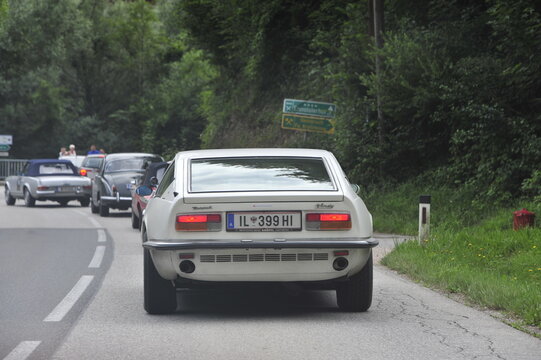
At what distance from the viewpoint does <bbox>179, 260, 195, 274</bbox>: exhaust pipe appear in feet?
25.7

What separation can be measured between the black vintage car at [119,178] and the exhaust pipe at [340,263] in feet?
51.6

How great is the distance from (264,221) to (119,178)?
16360mm

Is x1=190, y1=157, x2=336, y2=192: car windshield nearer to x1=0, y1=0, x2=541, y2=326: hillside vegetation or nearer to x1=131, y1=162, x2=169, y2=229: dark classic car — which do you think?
x1=0, y1=0, x2=541, y2=326: hillside vegetation

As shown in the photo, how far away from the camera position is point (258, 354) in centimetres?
652

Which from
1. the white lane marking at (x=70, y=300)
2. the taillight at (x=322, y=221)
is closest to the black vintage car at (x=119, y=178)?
the white lane marking at (x=70, y=300)

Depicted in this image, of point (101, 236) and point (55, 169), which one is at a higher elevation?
point (55, 169)

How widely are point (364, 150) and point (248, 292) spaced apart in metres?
12.3

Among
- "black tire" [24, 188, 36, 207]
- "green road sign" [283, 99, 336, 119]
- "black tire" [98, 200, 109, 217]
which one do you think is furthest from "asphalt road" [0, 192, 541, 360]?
"black tire" [24, 188, 36, 207]

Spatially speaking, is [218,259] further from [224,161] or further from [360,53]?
[360,53]

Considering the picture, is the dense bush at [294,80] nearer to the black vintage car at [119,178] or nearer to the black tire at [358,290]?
the black vintage car at [119,178]

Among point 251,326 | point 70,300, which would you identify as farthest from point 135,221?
point 251,326

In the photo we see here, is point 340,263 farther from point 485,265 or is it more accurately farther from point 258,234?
point 485,265

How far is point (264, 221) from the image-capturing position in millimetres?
7855

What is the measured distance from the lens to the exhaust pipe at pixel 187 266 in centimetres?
782
